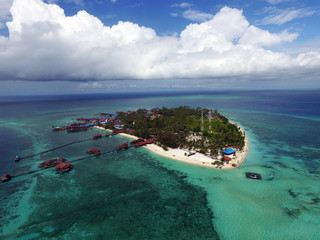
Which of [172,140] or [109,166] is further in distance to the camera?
[172,140]

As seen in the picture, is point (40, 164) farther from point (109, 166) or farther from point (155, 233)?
point (155, 233)

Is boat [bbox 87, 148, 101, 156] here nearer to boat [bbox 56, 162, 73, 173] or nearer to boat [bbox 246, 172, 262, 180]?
boat [bbox 56, 162, 73, 173]

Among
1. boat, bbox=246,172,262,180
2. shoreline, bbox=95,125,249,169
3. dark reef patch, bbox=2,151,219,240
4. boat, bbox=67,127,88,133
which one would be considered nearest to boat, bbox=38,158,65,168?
dark reef patch, bbox=2,151,219,240

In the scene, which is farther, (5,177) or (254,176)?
(254,176)

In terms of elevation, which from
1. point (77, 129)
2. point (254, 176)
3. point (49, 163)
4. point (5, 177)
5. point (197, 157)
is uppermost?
point (49, 163)

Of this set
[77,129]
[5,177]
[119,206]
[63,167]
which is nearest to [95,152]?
[63,167]

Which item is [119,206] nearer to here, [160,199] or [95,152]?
Answer: [160,199]

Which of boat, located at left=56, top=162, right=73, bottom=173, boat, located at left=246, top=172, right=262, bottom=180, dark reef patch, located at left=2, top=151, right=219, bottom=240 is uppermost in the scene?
boat, located at left=56, top=162, right=73, bottom=173

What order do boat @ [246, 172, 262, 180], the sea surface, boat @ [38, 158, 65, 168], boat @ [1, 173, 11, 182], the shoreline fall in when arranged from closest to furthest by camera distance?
the sea surface < boat @ [1, 173, 11, 182] < boat @ [246, 172, 262, 180] < boat @ [38, 158, 65, 168] < the shoreline

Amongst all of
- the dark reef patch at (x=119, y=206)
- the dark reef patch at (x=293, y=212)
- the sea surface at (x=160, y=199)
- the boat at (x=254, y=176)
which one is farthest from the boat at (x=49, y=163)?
the dark reef patch at (x=293, y=212)

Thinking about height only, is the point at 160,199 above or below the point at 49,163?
below

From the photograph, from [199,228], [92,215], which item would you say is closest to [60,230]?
[92,215]
